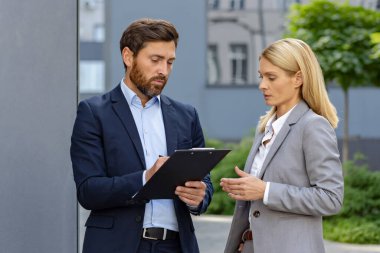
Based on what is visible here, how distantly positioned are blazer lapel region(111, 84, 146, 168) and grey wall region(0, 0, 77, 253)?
2.79ft

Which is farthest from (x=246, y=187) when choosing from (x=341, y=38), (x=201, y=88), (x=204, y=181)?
(x=201, y=88)

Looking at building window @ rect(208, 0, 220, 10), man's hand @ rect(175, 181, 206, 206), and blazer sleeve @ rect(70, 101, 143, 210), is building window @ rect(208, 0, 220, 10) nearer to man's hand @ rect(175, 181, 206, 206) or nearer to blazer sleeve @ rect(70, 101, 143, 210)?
blazer sleeve @ rect(70, 101, 143, 210)

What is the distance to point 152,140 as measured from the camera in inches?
137

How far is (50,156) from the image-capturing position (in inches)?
170

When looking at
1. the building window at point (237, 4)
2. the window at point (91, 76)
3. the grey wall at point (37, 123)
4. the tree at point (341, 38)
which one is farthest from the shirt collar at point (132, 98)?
the window at point (91, 76)

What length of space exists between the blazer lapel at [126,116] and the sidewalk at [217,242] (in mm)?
6528

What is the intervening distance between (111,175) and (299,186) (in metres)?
0.71

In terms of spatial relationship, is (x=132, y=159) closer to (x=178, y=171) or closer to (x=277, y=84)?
(x=178, y=171)

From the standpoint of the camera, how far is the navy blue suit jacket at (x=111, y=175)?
3.30m

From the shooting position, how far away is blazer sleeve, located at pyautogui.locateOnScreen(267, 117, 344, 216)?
328 cm

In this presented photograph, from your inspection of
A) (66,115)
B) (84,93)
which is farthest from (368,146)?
(66,115)

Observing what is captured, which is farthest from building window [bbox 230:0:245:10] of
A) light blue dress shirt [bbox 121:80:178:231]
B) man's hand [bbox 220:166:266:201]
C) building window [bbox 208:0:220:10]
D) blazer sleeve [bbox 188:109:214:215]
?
man's hand [bbox 220:166:266:201]

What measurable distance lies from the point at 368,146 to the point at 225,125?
12.3 ft

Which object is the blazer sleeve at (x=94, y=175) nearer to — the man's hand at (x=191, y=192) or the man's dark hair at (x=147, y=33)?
the man's hand at (x=191, y=192)
